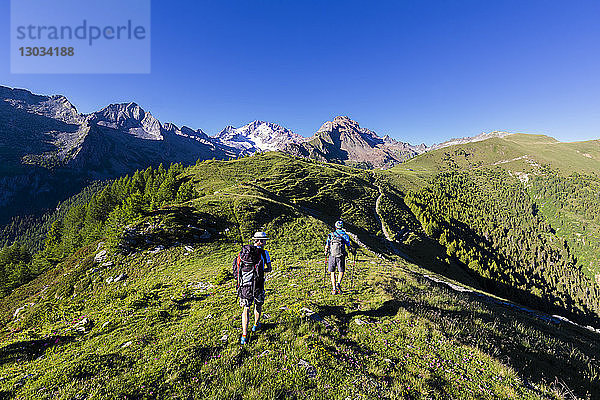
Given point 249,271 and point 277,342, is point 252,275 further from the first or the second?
point 277,342

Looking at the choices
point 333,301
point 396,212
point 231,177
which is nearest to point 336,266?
point 333,301

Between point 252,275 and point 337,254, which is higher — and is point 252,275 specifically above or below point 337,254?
above

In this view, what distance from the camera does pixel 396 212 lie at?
329ft

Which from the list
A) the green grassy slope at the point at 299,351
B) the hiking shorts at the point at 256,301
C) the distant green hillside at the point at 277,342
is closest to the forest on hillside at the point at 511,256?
the distant green hillside at the point at 277,342

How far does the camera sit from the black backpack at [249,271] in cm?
969

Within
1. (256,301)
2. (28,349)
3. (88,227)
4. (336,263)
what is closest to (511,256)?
(336,263)

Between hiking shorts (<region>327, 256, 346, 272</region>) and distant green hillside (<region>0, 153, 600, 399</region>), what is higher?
hiking shorts (<region>327, 256, 346, 272</region>)

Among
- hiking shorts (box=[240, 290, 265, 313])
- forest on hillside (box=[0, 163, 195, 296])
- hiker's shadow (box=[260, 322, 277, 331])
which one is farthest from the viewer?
forest on hillside (box=[0, 163, 195, 296])

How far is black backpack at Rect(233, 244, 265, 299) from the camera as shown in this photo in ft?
31.8

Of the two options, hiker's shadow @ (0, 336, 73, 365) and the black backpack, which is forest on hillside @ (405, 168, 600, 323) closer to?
the black backpack

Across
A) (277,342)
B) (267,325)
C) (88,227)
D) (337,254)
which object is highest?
(337,254)

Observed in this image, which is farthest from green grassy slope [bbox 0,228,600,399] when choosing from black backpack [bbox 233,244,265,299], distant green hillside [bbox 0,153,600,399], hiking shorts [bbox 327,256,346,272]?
black backpack [bbox 233,244,265,299]

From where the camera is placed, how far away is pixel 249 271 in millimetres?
9852

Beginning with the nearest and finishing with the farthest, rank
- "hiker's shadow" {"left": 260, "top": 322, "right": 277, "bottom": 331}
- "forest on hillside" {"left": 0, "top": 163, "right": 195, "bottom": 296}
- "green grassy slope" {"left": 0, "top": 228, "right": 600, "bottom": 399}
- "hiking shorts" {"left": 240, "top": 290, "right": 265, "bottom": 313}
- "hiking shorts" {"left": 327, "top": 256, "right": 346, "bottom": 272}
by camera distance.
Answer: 1. "green grassy slope" {"left": 0, "top": 228, "right": 600, "bottom": 399}
2. "hiking shorts" {"left": 240, "top": 290, "right": 265, "bottom": 313}
3. "hiker's shadow" {"left": 260, "top": 322, "right": 277, "bottom": 331}
4. "hiking shorts" {"left": 327, "top": 256, "right": 346, "bottom": 272}
5. "forest on hillside" {"left": 0, "top": 163, "right": 195, "bottom": 296}
